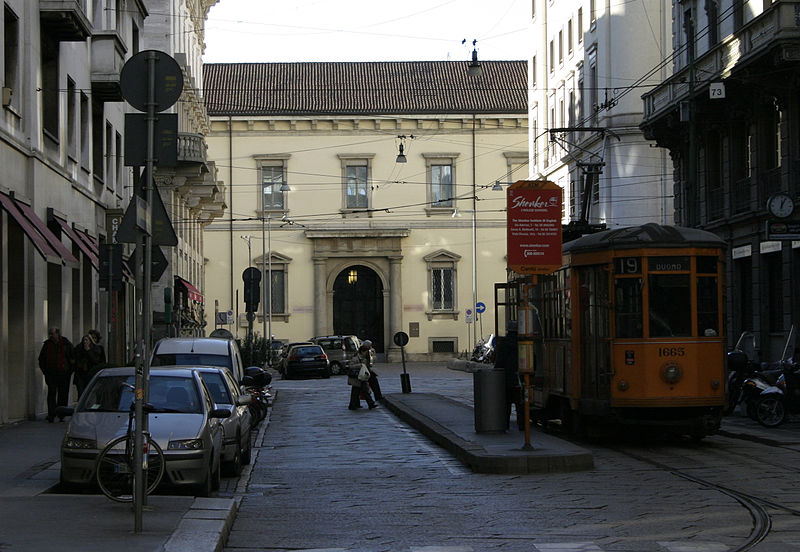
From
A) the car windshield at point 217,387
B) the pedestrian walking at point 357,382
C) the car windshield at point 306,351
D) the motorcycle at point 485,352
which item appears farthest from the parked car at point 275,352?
the car windshield at point 217,387

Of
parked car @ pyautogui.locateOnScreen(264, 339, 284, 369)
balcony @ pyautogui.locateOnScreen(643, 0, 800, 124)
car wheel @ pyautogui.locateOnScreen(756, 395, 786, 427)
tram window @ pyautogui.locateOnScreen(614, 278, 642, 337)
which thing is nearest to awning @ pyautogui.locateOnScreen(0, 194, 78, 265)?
tram window @ pyautogui.locateOnScreen(614, 278, 642, 337)

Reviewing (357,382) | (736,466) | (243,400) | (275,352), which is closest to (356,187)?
(275,352)

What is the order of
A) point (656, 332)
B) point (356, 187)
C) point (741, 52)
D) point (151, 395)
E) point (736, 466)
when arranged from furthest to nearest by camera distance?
point (356, 187), point (741, 52), point (656, 332), point (736, 466), point (151, 395)

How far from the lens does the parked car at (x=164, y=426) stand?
43.7 feet

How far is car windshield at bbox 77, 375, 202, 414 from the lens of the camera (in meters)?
14.3

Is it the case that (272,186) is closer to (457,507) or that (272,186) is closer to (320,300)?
(320,300)

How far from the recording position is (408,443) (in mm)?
21250

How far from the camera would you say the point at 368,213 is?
74312 mm

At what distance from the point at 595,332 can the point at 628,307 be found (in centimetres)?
77

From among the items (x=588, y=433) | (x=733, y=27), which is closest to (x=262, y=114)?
(x=733, y=27)

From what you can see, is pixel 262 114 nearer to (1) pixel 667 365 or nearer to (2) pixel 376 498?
(1) pixel 667 365

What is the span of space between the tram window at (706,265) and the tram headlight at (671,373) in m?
1.49

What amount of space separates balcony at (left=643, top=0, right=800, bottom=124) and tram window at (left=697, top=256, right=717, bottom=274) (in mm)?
11295

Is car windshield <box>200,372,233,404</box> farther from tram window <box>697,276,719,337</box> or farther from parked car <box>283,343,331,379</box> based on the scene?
parked car <box>283,343,331,379</box>
